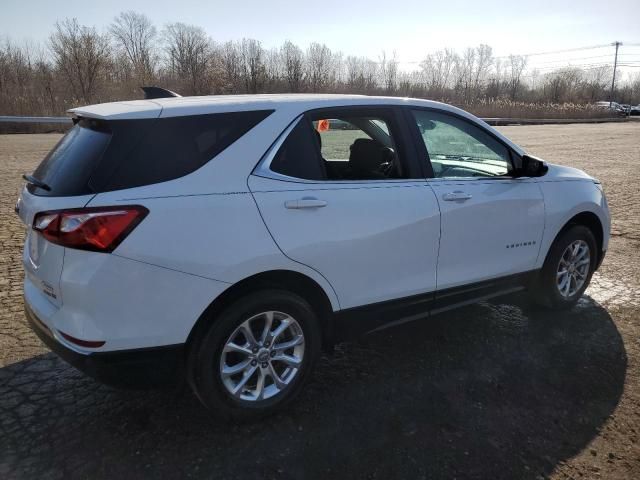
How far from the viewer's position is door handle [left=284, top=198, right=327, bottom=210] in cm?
272

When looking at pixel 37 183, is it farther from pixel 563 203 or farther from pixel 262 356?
pixel 563 203

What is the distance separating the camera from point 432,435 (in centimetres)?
275

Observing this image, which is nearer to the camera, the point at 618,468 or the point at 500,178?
the point at 618,468

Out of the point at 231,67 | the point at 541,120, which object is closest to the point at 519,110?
the point at 541,120

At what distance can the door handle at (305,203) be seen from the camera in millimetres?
2721

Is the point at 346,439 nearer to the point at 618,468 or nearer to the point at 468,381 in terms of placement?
the point at 468,381

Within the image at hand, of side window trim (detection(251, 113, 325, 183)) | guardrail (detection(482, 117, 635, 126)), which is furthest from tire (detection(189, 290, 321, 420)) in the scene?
guardrail (detection(482, 117, 635, 126))

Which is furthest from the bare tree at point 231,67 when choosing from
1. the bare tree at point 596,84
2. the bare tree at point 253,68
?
the bare tree at point 596,84

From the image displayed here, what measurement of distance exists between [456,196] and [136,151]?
2.06 meters

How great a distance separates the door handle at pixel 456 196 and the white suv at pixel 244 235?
0.01 metres

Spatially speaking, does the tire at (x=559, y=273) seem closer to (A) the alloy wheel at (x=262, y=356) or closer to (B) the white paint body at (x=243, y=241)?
(B) the white paint body at (x=243, y=241)

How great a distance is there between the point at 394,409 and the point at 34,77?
45.4 metres

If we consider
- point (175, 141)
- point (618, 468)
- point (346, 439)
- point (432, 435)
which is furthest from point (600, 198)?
point (175, 141)

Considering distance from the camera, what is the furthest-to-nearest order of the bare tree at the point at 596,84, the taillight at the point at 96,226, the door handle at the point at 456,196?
the bare tree at the point at 596,84 < the door handle at the point at 456,196 < the taillight at the point at 96,226
